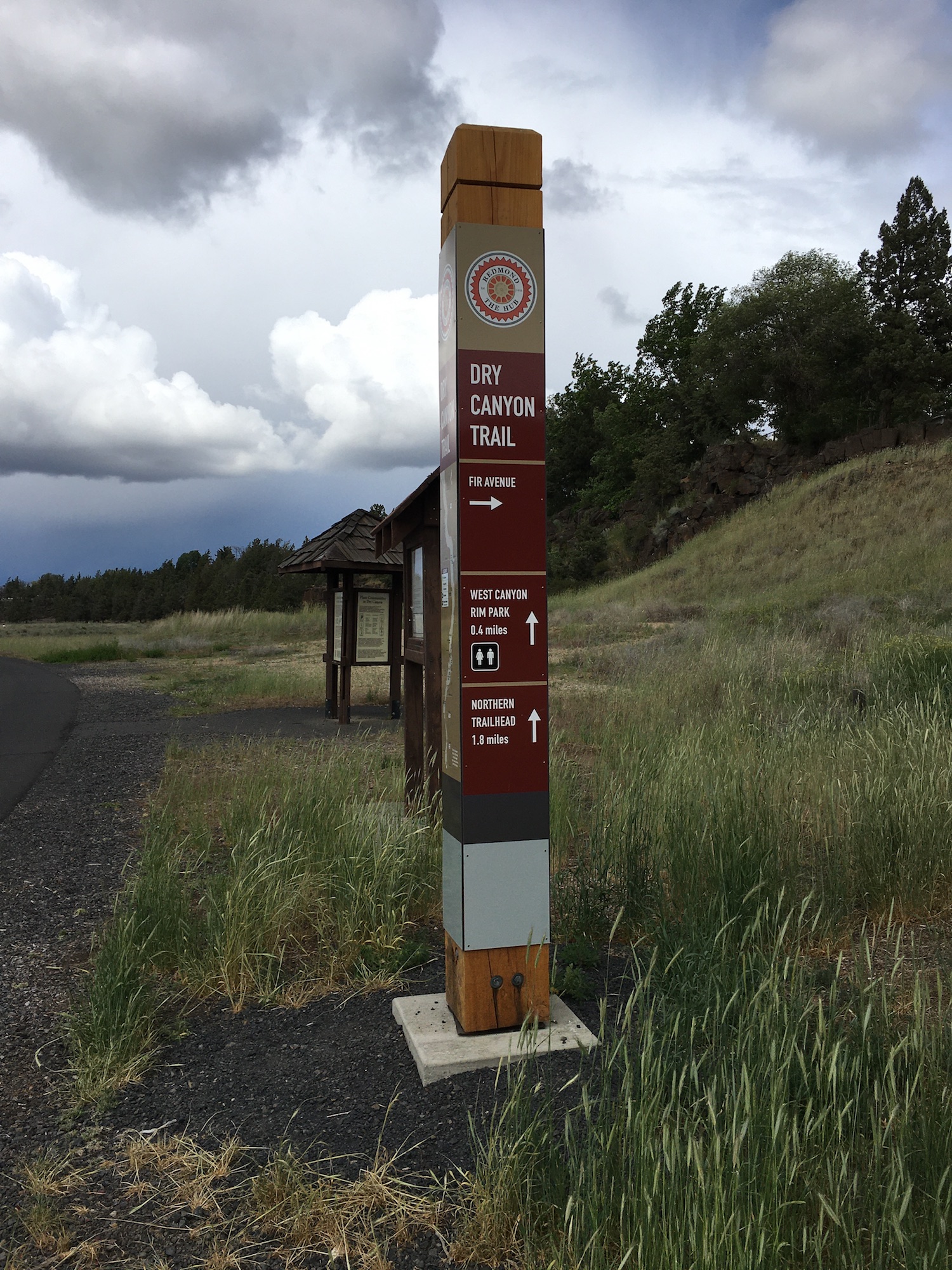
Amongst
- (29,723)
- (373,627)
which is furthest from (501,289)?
(29,723)

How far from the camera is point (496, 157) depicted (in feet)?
11.4

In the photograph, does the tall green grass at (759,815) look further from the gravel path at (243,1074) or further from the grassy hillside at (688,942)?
the gravel path at (243,1074)

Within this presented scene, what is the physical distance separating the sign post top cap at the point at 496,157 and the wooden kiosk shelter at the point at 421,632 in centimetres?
265

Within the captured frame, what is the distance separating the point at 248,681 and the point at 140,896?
509 inches

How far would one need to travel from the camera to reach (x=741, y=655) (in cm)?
1016

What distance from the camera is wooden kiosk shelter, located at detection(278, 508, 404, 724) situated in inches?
484

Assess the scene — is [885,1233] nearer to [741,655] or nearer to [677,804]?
[677,804]

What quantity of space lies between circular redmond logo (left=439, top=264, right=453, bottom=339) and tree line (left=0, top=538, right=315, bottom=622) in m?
51.7

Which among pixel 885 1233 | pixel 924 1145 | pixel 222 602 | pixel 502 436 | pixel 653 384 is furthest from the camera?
pixel 222 602

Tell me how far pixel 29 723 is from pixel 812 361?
1427 inches

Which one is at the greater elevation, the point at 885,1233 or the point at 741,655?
the point at 741,655

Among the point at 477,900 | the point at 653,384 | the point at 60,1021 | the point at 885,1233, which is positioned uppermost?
the point at 653,384

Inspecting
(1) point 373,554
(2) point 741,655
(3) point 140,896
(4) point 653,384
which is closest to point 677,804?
(3) point 140,896

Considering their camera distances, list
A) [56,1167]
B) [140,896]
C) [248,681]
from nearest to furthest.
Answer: [56,1167] → [140,896] → [248,681]
